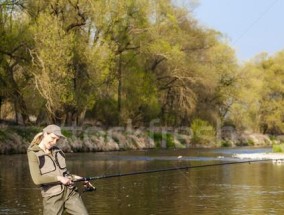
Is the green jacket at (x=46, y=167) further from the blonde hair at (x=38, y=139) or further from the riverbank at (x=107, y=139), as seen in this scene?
the riverbank at (x=107, y=139)

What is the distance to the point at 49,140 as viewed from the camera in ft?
30.3

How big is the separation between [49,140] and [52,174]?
51 centimetres

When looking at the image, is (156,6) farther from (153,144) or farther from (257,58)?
(257,58)

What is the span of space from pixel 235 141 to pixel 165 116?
1121cm

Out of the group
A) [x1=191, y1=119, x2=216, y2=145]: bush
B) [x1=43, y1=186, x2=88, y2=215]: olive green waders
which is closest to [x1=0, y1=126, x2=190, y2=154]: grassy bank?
[x1=191, y1=119, x2=216, y2=145]: bush

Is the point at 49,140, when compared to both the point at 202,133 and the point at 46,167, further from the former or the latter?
the point at 202,133

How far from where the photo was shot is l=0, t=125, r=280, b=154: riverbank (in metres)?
40.6

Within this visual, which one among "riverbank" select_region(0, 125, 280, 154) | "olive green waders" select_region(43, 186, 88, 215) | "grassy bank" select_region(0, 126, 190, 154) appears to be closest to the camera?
"olive green waders" select_region(43, 186, 88, 215)

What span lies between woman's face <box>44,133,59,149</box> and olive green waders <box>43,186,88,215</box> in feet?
2.37

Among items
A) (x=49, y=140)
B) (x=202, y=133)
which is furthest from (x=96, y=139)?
(x=49, y=140)

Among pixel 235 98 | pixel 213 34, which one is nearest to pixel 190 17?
pixel 213 34

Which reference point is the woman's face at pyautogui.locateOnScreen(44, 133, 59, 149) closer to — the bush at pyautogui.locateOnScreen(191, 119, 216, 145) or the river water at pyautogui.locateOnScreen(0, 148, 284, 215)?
the river water at pyautogui.locateOnScreen(0, 148, 284, 215)

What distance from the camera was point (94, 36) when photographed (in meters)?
51.9

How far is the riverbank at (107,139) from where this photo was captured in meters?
40.6
